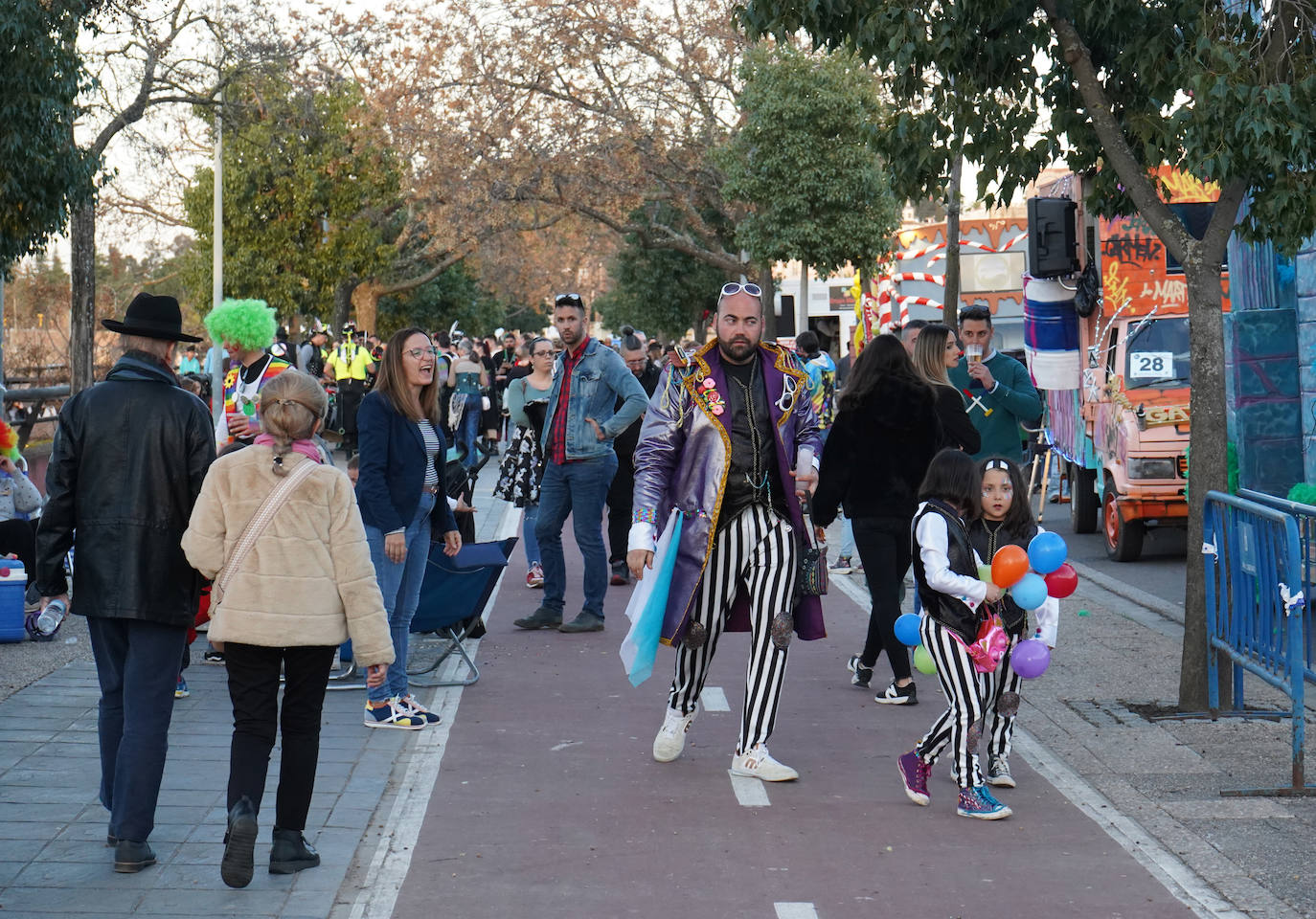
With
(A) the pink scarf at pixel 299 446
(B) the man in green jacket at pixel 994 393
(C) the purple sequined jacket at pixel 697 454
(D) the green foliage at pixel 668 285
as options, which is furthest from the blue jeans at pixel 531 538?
(D) the green foliage at pixel 668 285

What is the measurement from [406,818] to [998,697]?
2.23 m

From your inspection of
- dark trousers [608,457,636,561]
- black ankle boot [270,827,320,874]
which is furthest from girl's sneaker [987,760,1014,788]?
dark trousers [608,457,636,561]

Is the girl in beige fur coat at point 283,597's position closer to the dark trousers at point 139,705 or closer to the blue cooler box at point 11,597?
the dark trousers at point 139,705

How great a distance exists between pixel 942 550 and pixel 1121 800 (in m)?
1.24

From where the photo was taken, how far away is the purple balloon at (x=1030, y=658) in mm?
5625

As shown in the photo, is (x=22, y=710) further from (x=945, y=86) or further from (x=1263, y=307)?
(x=1263, y=307)

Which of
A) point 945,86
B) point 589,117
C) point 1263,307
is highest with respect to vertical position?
point 589,117

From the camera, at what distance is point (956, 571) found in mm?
5703

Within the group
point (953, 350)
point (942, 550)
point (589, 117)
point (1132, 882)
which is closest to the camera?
point (1132, 882)

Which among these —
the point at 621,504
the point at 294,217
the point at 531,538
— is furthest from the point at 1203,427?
the point at 294,217

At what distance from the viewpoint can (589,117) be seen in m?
31.8

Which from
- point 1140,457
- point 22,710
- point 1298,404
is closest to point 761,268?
point 1140,457

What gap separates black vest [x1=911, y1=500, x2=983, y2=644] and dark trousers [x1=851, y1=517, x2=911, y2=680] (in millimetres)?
1682

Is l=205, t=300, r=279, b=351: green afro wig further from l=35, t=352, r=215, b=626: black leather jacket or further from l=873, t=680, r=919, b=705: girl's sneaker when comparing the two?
l=873, t=680, r=919, b=705: girl's sneaker
